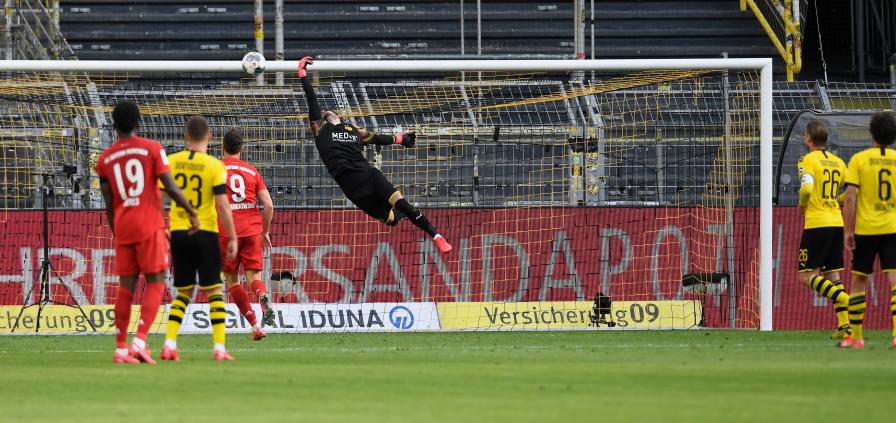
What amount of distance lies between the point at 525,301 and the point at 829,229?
510 cm

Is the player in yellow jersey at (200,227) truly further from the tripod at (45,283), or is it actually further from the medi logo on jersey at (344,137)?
the tripod at (45,283)

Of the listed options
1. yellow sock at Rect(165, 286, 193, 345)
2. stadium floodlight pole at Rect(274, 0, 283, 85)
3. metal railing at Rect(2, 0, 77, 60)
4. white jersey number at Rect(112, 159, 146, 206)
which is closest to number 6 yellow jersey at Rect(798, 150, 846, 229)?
yellow sock at Rect(165, 286, 193, 345)

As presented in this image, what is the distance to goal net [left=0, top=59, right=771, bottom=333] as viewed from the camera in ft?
52.1

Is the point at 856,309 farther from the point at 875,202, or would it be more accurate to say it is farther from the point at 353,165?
the point at 353,165

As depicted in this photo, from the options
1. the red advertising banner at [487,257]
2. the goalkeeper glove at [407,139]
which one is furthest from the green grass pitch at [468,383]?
the red advertising banner at [487,257]

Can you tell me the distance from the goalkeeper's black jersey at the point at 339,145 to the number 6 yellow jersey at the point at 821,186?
15.2 ft

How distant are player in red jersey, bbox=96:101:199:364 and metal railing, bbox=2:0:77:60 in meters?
12.9

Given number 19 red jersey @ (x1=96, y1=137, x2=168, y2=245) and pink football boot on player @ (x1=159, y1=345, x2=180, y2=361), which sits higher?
number 19 red jersey @ (x1=96, y1=137, x2=168, y2=245)

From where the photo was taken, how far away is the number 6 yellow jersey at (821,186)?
11.9m

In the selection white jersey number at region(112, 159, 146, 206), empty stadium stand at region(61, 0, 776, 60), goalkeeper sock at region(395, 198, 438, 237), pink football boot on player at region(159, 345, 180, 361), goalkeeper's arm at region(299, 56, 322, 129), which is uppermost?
empty stadium stand at region(61, 0, 776, 60)

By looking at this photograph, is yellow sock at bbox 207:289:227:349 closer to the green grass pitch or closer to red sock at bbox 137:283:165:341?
the green grass pitch

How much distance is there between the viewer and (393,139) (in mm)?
13422

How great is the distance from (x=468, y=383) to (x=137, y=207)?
3035 millimetres

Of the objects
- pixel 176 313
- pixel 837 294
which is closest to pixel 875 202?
pixel 837 294
